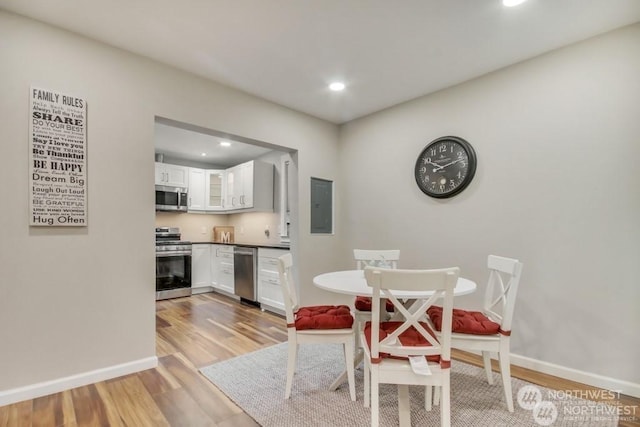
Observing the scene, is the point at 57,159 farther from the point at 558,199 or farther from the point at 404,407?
the point at 558,199

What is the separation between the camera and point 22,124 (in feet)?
6.64

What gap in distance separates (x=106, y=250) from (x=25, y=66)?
4.37 feet

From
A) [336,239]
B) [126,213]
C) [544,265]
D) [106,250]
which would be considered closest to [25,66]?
[126,213]

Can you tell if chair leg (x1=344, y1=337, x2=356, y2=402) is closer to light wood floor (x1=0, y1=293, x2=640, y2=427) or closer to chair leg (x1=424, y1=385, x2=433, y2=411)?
chair leg (x1=424, y1=385, x2=433, y2=411)

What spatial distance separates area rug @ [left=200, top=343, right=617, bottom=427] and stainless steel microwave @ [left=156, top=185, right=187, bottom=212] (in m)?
3.36

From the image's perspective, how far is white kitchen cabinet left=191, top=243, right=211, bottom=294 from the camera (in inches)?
209

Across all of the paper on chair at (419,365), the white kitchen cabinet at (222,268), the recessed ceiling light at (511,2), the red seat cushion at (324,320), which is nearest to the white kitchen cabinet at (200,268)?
the white kitchen cabinet at (222,268)

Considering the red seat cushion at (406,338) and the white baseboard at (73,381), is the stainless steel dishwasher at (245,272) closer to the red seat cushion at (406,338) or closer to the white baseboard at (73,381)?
the white baseboard at (73,381)

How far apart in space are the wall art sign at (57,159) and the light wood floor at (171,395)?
117cm

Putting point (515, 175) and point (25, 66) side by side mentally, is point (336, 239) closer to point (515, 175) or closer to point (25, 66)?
point (515, 175)

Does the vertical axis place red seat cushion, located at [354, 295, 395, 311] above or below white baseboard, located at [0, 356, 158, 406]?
above

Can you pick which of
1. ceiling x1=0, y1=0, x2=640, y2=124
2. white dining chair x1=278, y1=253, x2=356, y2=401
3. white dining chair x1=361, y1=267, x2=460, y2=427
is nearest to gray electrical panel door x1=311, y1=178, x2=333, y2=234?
ceiling x1=0, y1=0, x2=640, y2=124

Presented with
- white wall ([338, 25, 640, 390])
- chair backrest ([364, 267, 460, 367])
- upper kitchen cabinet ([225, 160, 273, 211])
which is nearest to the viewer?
chair backrest ([364, 267, 460, 367])

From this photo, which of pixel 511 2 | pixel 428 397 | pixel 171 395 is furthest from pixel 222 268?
pixel 511 2
